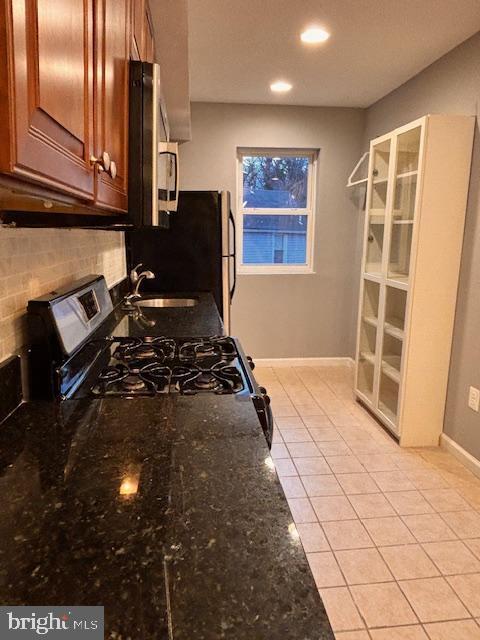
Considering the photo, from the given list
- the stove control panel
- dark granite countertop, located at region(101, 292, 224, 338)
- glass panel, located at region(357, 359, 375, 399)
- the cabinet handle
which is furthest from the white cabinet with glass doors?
the cabinet handle

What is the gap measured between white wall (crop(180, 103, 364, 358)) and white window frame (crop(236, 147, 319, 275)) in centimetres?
8

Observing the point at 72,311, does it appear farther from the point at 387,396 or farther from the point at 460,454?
the point at 387,396

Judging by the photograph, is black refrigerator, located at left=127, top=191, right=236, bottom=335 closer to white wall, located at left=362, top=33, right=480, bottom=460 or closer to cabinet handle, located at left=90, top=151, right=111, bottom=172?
white wall, located at left=362, top=33, right=480, bottom=460

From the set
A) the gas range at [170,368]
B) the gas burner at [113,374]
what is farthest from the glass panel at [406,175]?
the gas burner at [113,374]

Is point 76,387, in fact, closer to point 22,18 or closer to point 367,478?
point 22,18

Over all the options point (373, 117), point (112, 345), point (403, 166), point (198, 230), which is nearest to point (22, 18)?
point (112, 345)

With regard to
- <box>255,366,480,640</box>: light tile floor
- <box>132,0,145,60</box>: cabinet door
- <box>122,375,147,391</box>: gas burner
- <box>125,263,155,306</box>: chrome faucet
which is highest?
<box>132,0,145,60</box>: cabinet door

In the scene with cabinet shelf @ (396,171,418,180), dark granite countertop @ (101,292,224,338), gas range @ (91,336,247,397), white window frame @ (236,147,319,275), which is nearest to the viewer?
gas range @ (91,336,247,397)

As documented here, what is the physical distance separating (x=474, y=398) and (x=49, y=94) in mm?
2727

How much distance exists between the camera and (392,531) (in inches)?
82.9

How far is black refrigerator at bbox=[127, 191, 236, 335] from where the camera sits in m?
3.19

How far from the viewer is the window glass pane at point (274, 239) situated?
4477mm

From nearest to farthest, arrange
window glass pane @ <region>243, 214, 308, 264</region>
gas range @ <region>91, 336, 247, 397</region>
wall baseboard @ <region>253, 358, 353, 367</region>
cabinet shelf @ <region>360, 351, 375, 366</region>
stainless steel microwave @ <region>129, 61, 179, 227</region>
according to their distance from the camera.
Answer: stainless steel microwave @ <region>129, 61, 179, 227</region> → gas range @ <region>91, 336, 247, 397</region> → cabinet shelf @ <region>360, 351, 375, 366</region> → window glass pane @ <region>243, 214, 308, 264</region> → wall baseboard @ <region>253, 358, 353, 367</region>

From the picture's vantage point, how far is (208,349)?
169 centimetres
